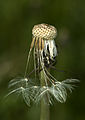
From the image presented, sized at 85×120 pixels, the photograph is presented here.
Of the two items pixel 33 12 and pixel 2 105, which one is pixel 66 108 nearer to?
pixel 2 105

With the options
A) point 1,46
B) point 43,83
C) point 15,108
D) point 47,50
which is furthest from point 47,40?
point 1,46

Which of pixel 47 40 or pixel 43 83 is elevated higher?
pixel 47 40

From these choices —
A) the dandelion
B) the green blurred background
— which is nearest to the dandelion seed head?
the dandelion

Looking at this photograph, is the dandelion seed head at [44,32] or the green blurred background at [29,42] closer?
the dandelion seed head at [44,32]

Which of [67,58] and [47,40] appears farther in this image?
[67,58]

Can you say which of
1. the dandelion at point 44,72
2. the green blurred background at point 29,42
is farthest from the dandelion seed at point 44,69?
the green blurred background at point 29,42

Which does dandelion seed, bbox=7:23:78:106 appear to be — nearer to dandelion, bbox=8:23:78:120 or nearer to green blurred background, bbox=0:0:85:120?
dandelion, bbox=8:23:78:120

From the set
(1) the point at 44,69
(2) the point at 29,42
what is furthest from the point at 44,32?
(2) the point at 29,42

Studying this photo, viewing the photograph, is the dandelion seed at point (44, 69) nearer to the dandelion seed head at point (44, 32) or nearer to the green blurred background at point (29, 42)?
the dandelion seed head at point (44, 32)
